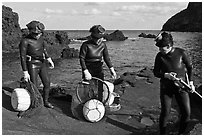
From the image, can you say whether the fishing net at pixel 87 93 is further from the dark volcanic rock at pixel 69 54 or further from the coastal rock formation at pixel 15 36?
the coastal rock formation at pixel 15 36

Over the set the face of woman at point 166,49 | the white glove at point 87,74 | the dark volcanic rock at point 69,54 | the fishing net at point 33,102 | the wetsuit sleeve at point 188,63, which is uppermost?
the face of woman at point 166,49

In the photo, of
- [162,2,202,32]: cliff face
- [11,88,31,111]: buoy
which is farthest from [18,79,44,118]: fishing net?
[162,2,202,32]: cliff face

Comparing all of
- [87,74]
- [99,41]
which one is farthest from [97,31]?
[87,74]

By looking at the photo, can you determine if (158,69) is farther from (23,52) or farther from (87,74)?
(23,52)

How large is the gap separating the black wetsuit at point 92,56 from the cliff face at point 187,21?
9184 cm

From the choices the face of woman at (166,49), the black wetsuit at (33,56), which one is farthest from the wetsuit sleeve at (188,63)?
the black wetsuit at (33,56)

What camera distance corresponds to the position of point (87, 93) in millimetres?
9219

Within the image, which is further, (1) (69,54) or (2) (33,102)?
(1) (69,54)

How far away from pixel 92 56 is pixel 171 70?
7.36ft

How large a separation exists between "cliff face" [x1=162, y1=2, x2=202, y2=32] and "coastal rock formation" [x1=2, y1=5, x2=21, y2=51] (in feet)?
225

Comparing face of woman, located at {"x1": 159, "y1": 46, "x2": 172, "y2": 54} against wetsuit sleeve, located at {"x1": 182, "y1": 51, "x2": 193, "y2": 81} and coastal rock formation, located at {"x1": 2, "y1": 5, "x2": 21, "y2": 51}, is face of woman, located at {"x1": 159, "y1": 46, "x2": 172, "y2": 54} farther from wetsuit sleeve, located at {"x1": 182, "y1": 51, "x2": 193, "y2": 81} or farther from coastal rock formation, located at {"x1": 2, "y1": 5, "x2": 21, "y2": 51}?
coastal rock formation, located at {"x1": 2, "y1": 5, "x2": 21, "y2": 51}

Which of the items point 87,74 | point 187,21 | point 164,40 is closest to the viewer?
point 164,40

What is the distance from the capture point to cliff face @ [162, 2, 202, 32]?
329 feet

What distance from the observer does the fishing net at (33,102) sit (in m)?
8.38
